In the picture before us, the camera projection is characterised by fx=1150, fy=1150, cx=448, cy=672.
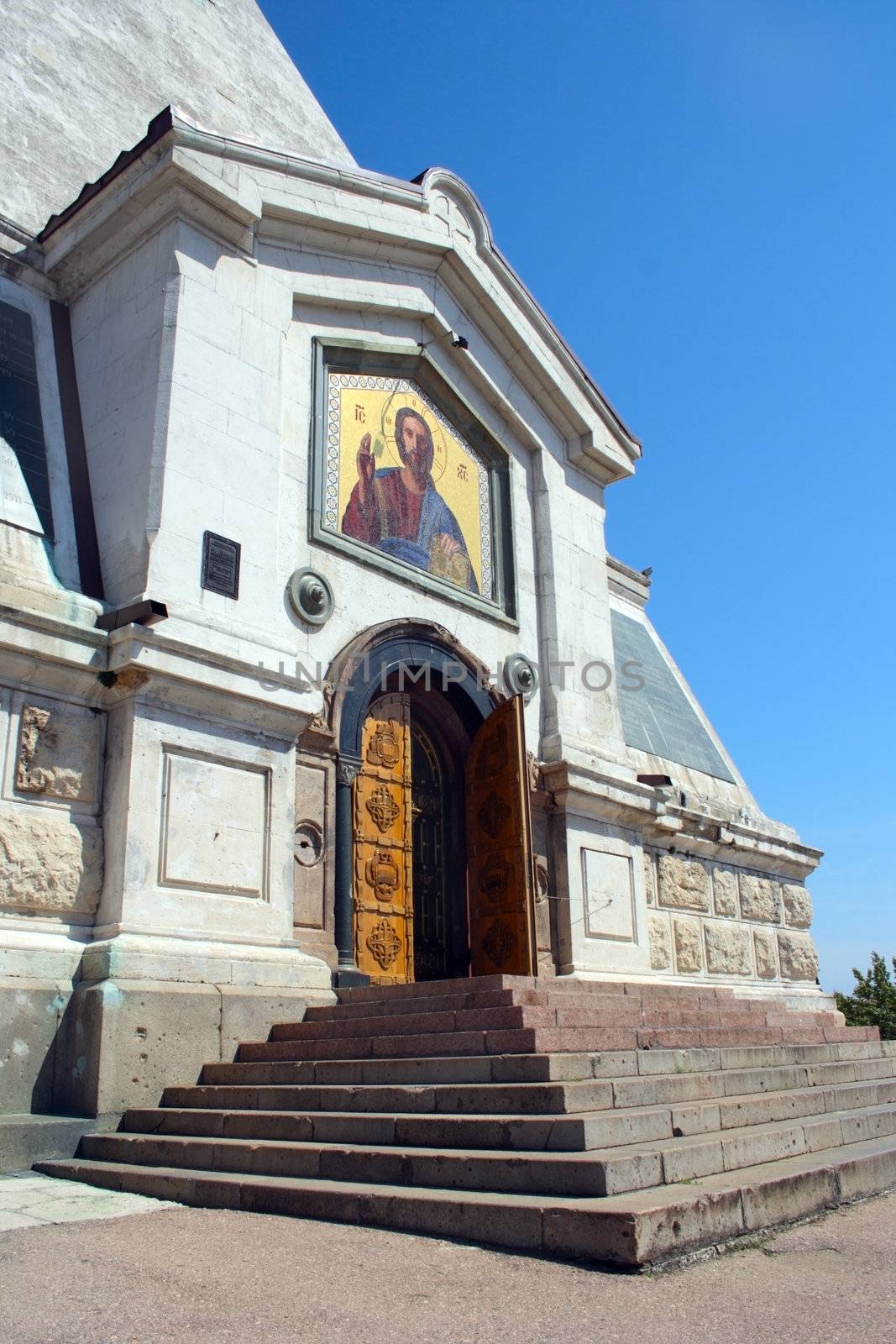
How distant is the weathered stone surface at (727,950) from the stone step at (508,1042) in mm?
5275

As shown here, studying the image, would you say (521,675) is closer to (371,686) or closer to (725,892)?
(371,686)

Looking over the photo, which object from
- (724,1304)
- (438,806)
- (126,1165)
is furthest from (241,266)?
(724,1304)

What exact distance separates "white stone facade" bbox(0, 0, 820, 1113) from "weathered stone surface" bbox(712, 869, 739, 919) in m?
0.04

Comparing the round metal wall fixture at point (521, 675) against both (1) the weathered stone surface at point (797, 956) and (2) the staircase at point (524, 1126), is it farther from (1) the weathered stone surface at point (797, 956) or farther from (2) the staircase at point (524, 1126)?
(1) the weathered stone surface at point (797, 956)

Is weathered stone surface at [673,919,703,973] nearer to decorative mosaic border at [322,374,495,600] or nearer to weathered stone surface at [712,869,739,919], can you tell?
weathered stone surface at [712,869,739,919]

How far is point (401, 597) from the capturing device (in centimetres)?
1132

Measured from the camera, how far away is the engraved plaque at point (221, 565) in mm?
9156

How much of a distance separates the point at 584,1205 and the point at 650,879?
29.6 feet

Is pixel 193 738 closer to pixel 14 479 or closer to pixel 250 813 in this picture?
pixel 250 813

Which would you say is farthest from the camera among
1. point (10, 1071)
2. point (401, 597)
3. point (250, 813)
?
point (401, 597)

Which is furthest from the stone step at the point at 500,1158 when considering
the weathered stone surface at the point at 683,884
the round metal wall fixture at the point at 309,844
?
the weathered stone surface at the point at 683,884

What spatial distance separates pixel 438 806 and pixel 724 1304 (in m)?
7.97

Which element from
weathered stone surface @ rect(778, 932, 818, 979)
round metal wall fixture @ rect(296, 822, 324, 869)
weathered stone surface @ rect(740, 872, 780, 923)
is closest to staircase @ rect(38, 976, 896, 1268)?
round metal wall fixture @ rect(296, 822, 324, 869)

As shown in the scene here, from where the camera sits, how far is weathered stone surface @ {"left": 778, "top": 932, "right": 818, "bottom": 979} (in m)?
15.7
